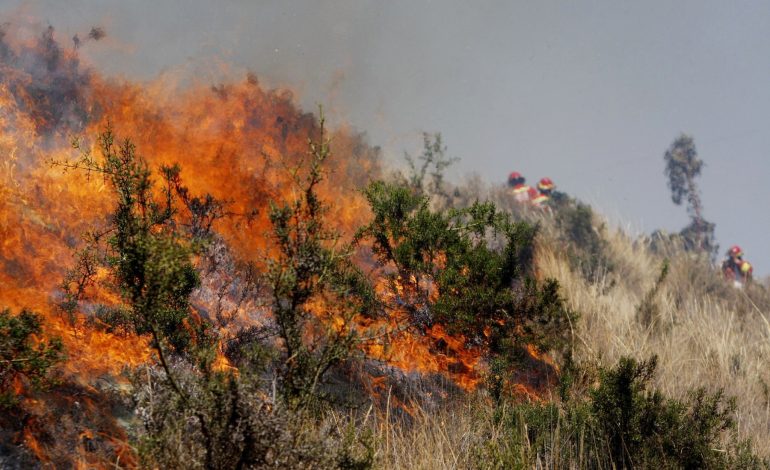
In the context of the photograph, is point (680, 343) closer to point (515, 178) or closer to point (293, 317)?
point (293, 317)

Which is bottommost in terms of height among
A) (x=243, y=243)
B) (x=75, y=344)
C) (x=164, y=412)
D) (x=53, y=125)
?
(x=164, y=412)

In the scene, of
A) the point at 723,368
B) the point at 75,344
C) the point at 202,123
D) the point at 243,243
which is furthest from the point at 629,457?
the point at 202,123

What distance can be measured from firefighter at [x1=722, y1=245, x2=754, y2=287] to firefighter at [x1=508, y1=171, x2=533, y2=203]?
228 inches

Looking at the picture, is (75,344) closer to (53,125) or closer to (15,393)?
(15,393)

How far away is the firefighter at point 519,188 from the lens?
16.1m

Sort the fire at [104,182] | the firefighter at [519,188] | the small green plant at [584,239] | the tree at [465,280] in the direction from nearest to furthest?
the fire at [104,182] < the tree at [465,280] < the small green plant at [584,239] < the firefighter at [519,188]

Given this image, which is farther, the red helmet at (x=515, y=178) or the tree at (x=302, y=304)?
the red helmet at (x=515, y=178)

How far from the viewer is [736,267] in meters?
13.7

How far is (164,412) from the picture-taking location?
2137 mm

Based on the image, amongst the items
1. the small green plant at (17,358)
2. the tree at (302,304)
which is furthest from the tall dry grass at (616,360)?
→ the small green plant at (17,358)

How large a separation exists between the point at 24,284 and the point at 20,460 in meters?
2.95

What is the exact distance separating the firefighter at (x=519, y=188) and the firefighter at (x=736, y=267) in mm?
5791

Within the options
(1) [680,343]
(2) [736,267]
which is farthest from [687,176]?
(1) [680,343]

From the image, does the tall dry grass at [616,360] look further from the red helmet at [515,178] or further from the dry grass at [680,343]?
the red helmet at [515,178]
